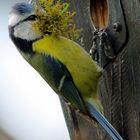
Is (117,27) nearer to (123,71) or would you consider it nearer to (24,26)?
(123,71)

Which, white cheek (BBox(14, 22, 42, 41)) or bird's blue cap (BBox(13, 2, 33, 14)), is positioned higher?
bird's blue cap (BBox(13, 2, 33, 14))

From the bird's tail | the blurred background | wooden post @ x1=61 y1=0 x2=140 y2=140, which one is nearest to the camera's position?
the bird's tail

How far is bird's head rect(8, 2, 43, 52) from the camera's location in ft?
3.62

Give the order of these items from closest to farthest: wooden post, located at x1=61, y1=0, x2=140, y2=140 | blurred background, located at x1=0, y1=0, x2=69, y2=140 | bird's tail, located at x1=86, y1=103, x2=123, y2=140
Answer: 1. bird's tail, located at x1=86, y1=103, x2=123, y2=140
2. wooden post, located at x1=61, y1=0, x2=140, y2=140
3. blurred background, located at x1=0, y1=0, x2=69, y2=140

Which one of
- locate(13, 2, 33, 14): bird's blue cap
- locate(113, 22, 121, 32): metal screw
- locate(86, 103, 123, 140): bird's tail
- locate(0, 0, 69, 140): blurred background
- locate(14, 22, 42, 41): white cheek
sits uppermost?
locate(13, 2, 33, 14): bird's blue cap

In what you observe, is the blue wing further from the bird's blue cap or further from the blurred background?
the blurred background

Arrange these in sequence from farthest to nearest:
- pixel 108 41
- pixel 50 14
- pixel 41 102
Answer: pixel 41 102, pixel 108 41, pixel 50 14

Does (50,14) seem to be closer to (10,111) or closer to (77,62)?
(77,62)

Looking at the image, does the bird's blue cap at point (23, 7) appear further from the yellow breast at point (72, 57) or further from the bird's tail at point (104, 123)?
the bird's tail at point (104, 123)

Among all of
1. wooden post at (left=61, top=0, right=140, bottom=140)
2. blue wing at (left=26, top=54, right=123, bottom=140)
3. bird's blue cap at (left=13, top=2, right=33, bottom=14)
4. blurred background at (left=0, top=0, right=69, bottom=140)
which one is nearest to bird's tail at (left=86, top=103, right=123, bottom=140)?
blue wing at (left=26, top=54, right=123, bottom=140)

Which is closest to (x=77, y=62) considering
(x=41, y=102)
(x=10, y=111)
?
(x=41, y=102)

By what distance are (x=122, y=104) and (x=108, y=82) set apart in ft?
0.18

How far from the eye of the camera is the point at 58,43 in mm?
1101

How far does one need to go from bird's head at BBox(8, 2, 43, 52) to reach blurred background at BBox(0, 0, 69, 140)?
71 cm
